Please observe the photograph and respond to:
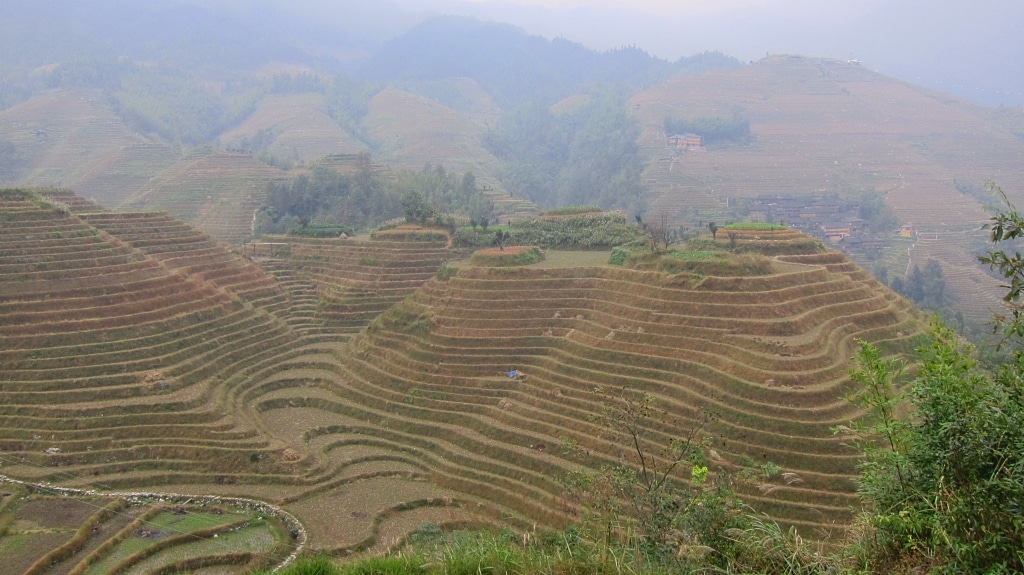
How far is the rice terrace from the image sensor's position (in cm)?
1884

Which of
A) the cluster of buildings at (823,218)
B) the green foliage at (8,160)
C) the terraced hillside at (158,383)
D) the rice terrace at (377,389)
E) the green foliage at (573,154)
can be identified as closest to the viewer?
the rice terrace at (377,389)

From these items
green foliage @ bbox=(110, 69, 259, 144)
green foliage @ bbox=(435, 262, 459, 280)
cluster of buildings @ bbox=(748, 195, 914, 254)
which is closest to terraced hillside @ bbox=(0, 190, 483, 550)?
green foliage @ bbox=(435, 262, 459, 280)

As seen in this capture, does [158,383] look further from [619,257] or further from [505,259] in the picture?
[619,257]

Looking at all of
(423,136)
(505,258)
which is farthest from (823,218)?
(423,136)

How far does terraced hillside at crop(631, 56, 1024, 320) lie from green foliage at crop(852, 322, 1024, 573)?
46.0 metres

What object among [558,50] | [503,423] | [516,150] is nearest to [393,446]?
[503,423]

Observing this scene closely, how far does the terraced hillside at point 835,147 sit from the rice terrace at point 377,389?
31.3 metres

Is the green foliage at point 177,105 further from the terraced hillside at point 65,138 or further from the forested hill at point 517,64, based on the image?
the forested hill at point 517,64

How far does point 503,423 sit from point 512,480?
111 inches

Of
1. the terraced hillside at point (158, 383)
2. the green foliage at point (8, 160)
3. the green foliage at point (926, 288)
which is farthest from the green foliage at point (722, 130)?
the green foliage at point (8, 160)

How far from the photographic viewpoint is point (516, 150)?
109625 millimetres

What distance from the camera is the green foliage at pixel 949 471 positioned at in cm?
575

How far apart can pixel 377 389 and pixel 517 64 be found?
166 m

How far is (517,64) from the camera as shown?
18062 cm
